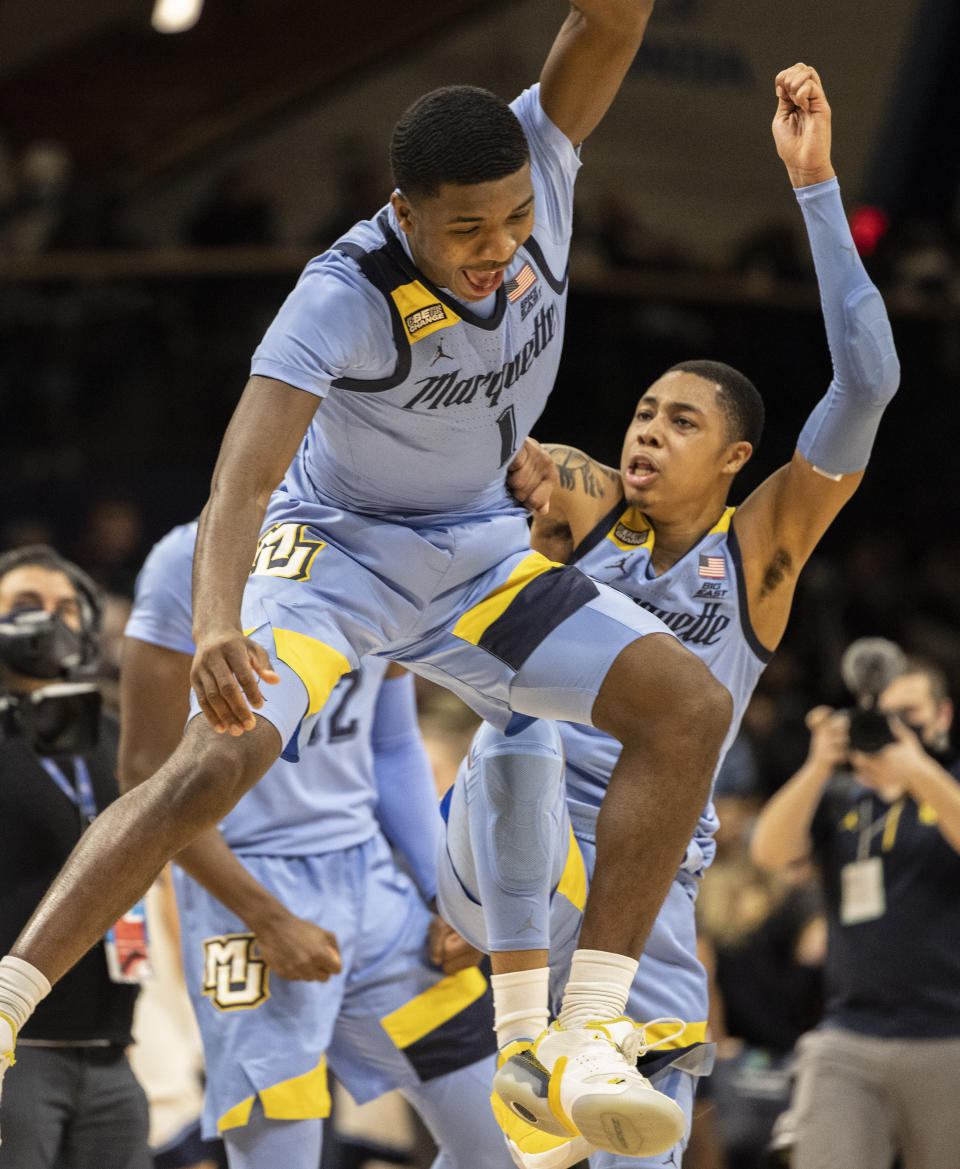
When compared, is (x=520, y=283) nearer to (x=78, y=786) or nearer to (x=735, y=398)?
(x=735, y=398)

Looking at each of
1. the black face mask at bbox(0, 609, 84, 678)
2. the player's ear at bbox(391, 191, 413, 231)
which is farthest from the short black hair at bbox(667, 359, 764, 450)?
the black face mask at bbox(0, 609, 84, 678)

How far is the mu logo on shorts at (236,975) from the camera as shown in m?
3.93

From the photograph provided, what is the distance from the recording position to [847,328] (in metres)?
3.67

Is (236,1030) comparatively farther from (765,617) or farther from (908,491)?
(908,491)

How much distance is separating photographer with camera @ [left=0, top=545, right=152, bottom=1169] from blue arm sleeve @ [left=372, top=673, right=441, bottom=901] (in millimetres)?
714

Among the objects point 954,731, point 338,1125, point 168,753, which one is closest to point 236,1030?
point 168,753

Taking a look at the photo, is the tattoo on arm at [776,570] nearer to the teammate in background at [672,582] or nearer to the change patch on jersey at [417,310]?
the teammate in background at [672,582]

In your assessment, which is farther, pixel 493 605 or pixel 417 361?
pixel 493 605

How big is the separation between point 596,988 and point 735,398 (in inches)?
62.3

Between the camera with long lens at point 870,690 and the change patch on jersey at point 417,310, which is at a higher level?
the change patch on jersey at point 417,310

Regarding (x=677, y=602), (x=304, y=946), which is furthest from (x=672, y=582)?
(x=304, y=946)

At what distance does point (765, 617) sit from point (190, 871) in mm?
1443

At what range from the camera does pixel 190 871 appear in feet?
12.3

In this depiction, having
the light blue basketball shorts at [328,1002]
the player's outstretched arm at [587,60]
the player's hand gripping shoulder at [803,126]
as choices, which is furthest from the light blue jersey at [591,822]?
the player's outstretched arm at [587,60]
